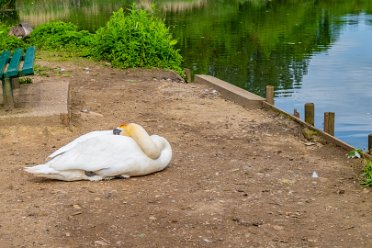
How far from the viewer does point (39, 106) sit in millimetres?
7859

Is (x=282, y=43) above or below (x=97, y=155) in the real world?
below

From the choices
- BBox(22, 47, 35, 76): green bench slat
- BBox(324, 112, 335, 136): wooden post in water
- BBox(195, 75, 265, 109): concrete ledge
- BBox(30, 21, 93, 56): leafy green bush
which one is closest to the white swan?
BBox(22, 47, 35, 76): green bench slat

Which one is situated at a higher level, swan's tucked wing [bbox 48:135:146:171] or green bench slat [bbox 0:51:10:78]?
green bench slat [bbox 0:51:10:78]

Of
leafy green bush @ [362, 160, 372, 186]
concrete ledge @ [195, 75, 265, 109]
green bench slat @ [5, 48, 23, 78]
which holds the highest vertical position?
green bench slat @ [5, 48, 23, 78]

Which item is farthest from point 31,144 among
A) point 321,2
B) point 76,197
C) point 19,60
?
point 321,2

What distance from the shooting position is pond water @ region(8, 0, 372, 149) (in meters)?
12.1

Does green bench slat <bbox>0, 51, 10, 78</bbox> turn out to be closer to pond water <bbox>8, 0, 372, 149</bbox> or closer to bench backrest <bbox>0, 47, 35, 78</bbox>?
bench backrest <bbox>0, 47, 35, 78</bbox>

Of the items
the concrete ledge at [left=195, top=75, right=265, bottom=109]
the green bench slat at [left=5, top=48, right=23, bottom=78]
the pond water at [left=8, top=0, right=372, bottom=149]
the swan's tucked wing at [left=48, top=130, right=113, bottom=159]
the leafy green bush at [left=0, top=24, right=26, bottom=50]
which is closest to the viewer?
the swan's tucked wing at [left=48, top=130, right=113, bottom=159]

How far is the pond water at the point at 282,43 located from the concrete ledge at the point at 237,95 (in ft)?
4.08

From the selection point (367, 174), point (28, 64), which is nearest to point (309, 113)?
point (367, 174)

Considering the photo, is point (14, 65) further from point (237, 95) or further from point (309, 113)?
point (309, 113)

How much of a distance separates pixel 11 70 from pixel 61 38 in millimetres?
7421

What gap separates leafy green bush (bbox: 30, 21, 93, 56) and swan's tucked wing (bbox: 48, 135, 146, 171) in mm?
7791

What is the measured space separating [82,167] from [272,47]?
1354cm
